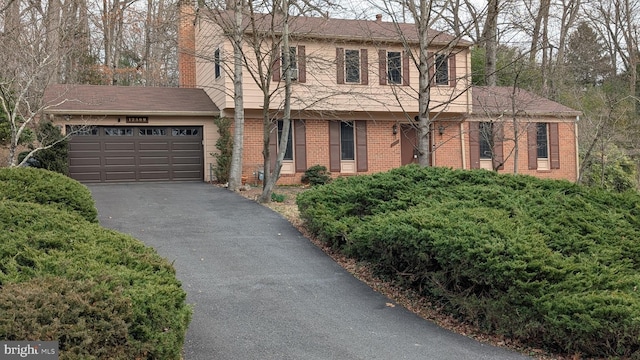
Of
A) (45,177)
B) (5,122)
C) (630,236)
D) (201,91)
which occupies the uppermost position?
(201,91)

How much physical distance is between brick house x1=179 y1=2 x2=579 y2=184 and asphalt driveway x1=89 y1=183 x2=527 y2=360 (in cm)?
782

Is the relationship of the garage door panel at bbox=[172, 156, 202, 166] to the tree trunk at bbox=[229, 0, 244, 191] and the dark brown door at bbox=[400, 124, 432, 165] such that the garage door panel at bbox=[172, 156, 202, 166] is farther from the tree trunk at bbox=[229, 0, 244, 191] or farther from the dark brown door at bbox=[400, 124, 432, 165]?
the dark brown door at bbox=[400, 124, 432, 165]

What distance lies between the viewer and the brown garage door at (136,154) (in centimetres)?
1916

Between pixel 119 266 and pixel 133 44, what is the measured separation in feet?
101

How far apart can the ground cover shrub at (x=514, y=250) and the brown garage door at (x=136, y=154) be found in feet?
37.0

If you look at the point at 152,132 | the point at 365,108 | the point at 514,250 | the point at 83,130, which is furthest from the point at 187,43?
the point at 514,250

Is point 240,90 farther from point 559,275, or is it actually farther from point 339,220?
point 559,275

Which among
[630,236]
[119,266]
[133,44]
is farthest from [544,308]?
[133,44]

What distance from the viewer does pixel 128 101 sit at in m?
20.2

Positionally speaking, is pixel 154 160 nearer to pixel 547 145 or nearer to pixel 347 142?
pixel 347 142

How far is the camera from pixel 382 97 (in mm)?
20531

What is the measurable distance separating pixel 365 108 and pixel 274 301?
46.5ft

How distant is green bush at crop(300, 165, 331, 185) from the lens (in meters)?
20.0

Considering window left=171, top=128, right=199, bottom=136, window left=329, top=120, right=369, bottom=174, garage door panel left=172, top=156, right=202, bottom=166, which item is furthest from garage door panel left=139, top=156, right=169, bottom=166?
window left=329, top=120, right=369, bottom=174
